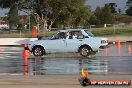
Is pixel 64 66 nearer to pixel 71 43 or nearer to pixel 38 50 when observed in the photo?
pixel 71 43

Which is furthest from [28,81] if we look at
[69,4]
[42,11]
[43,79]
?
[42,11]

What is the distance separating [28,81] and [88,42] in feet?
42.7

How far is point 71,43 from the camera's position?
86.8 feet

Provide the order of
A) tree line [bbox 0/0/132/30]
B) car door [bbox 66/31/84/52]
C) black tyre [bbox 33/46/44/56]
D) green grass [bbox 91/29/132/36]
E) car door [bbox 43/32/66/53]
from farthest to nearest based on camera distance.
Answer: tree line [bbox 0/0/132/30] < green grass [bbox 91/29/132/36] < black tyre [bbox 33/46/44/56] < car door [bbox 43/32/66/53] < car door [bbox 66/31/84/52]

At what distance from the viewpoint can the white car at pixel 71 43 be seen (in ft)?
86.0

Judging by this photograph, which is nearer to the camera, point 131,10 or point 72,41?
point 72,41

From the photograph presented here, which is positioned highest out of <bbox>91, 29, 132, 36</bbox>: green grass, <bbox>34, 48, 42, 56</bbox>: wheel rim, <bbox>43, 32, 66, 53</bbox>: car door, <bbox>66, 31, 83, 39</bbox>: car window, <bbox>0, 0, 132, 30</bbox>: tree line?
<bbox>0, 0, 132, 30</bbox>: tree line

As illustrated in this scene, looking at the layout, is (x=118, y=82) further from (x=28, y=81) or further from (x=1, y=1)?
(x=1, y=1)

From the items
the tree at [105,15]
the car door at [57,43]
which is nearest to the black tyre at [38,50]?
the car door at [57,43]

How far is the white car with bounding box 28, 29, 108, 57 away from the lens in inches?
1032

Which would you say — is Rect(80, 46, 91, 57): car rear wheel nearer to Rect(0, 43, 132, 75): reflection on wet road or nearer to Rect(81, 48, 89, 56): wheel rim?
Rect(81, 48, 89, 56): wheel rim

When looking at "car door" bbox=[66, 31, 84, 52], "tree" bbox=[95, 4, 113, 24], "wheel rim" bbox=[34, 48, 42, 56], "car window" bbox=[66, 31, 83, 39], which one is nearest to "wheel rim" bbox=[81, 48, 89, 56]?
"car door" bbox=[66, 31, 84, 52]

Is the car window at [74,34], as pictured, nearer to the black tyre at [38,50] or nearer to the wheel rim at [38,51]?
the black tyre at [38,50]

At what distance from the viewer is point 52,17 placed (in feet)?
277
